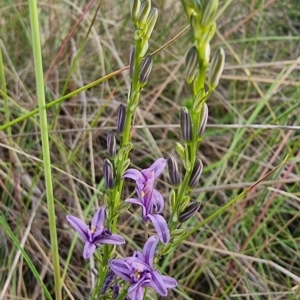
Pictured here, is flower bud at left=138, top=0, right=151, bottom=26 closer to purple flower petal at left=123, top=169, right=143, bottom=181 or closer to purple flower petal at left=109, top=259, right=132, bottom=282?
purple flower petal at left=123, top=169, right=143, bottom=181

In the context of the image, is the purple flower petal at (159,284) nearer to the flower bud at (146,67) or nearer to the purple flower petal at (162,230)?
the purple flower petal at (162,230)

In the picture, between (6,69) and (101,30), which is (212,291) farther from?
(101,30)

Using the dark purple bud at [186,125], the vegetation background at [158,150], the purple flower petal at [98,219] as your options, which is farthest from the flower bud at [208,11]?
the vegetation background at [158,150]

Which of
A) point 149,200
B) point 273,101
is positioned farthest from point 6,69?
point 149,200

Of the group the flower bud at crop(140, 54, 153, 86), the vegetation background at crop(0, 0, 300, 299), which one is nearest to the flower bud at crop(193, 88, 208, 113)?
the flower bud at crop(140, 54, 153, 86)

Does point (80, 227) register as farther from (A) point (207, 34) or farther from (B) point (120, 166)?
(A) point (207, 34)

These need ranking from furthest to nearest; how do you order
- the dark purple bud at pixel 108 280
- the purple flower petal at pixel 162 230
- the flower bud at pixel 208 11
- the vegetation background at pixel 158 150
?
the vegetation background at pixel 158 150, the dark purple bud at pixel 108 280, the purple flower petal at pixel 162 230, the flower bud at pixel 208 11
